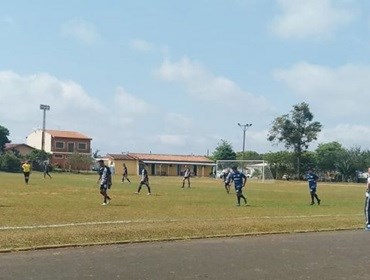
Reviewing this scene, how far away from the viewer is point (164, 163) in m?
113

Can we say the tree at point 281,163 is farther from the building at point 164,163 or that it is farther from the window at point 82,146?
the window at point 82,146

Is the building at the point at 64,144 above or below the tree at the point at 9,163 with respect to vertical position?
above

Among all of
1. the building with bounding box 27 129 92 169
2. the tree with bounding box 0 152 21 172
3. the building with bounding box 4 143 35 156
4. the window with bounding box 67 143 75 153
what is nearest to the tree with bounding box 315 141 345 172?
the building with bounding box 27 129 92 169

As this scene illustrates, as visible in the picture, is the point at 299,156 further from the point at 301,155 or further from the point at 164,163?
the point at 164,163

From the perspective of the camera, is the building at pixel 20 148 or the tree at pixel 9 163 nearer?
the tree at pixel 9 163

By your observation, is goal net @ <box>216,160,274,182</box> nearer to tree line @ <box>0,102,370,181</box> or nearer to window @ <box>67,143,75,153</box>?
tree line @ <box>0,102,370,181</box>

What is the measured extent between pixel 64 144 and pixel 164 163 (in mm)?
21374

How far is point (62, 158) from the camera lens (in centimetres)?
11400

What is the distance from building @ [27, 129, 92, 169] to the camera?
377ft

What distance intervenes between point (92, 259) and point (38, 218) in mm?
7011

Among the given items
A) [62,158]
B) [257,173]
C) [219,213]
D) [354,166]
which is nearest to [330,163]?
[354,166]

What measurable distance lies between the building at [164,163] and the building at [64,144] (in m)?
9.05

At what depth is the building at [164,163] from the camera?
10669 centimetres

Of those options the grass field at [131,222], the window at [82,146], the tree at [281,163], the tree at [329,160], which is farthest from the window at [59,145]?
the grass field at [131,222]
